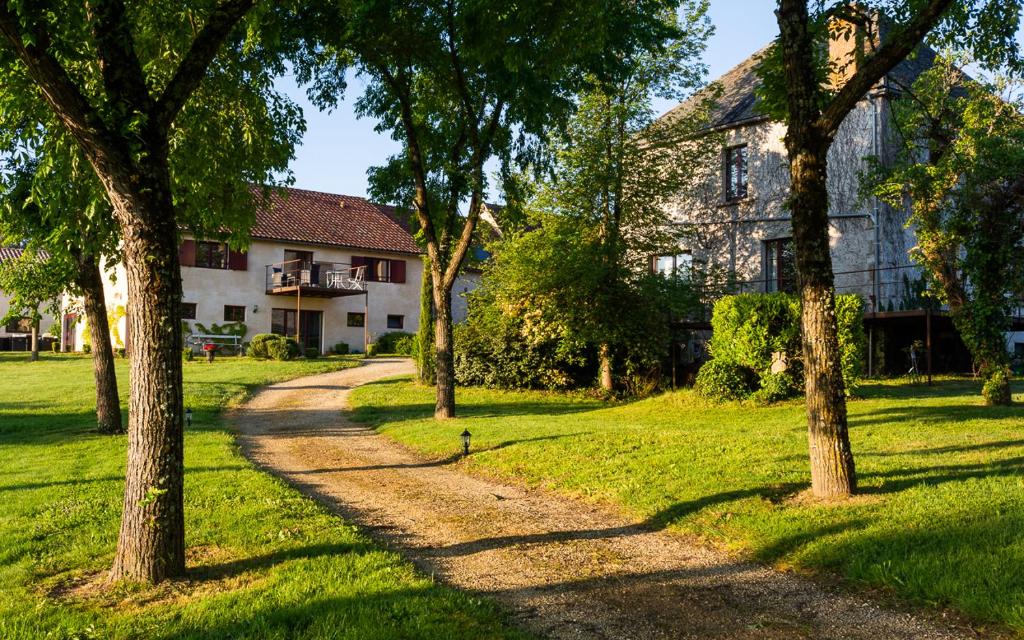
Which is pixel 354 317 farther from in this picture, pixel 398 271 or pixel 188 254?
pixel 188 254

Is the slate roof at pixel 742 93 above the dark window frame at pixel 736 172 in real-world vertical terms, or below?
above

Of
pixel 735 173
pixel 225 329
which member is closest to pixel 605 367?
pixel 735 173

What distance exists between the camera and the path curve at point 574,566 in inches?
199

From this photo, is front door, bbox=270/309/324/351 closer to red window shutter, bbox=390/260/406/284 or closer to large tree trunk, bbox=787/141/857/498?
red window shutter, bbox=390/260/406/284

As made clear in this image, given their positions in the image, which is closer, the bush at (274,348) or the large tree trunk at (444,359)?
the large tree trunk at (444,359)

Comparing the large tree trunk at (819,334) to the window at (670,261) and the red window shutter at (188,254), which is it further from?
the red window shutter at (188,254)

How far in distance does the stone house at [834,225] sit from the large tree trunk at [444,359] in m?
8.54

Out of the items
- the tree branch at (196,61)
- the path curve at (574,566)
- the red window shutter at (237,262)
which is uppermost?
the red window shutter at (237,262)

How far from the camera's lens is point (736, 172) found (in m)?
24.7

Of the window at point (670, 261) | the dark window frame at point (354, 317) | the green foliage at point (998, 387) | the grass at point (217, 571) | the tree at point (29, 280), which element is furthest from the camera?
the dark window frame at point (354, 317)

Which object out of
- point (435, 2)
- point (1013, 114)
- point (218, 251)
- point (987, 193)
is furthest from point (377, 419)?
point (218, 251)

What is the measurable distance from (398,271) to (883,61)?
117 feet

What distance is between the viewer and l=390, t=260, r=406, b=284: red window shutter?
41688 millimetres

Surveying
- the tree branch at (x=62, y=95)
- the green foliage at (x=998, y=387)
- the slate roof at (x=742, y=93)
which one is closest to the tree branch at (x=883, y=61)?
the tree branch at (x=62, y=95)
